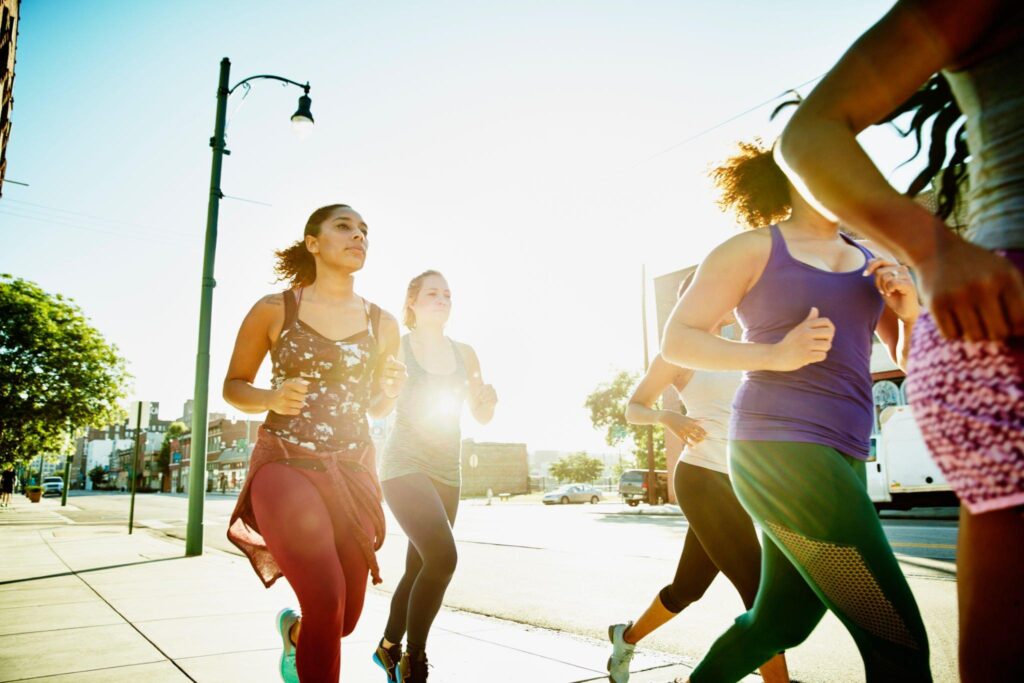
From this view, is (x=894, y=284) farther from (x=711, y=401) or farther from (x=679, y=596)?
(x=679, y=596)

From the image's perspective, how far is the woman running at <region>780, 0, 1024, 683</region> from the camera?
37.2 inches

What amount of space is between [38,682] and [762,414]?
381 centimetres

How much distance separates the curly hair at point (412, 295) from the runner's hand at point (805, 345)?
8.43ft

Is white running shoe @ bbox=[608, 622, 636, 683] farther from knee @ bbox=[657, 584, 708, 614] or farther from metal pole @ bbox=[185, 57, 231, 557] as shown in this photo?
metal pole @ bbox=[185, 57, 231, 557]

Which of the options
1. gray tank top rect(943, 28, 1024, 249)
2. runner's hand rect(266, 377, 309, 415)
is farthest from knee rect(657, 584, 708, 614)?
gray tank top rect(943, 28, 1024, 249)

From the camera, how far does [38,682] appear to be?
138 inches

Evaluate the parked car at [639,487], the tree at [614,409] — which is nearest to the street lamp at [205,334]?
the parked car at [639,487]

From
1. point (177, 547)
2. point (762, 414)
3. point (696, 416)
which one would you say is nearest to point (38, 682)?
point (696, 416)

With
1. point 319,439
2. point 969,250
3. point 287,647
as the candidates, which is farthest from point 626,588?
point 969,250

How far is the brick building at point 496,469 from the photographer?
67250 mm

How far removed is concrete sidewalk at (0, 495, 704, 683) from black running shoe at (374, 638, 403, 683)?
1.36 ft

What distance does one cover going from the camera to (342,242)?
2.97 m

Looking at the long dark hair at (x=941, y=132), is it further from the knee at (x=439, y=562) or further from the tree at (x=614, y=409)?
the tree at (x=614, y=409)

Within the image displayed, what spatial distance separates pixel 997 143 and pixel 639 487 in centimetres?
3008
